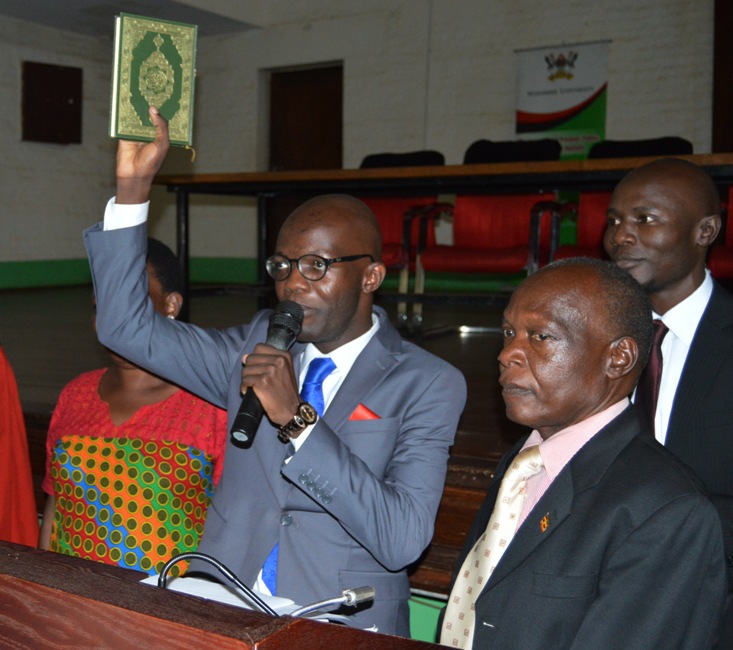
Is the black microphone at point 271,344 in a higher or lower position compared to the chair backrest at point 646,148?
lower

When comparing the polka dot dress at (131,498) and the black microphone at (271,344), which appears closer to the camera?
the black microphone at (271,344)

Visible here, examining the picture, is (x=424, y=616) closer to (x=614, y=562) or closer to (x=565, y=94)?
(x=614, y=562)

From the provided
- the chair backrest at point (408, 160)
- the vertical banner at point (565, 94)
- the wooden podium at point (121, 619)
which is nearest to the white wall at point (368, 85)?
the vertical banner at point (565, 94)

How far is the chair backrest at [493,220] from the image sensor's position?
5.05 metres

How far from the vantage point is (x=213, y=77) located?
10133 millimetres

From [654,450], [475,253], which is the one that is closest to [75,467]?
[654,450]

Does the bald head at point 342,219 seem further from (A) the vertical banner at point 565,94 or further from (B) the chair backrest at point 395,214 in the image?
(A) the vertical banner at point 565,94

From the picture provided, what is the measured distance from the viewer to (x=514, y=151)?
5168 millimetres

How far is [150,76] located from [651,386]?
45.8 inches

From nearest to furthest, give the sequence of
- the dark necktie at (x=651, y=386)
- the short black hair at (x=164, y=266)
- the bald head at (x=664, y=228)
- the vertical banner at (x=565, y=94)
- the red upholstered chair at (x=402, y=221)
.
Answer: the dark necktie at (x=651, y=386) → the bald head at (x=664, y=228) → the short black hair at (x=164, y=266) → the red upholstered chair at (x=402, y=221) → the vertical banner at (x=565, y=94)

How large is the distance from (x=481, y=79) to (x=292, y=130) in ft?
7.78

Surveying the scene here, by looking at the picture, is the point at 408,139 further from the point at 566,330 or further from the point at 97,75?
the point at 566,330

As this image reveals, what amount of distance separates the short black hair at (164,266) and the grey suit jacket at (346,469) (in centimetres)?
41

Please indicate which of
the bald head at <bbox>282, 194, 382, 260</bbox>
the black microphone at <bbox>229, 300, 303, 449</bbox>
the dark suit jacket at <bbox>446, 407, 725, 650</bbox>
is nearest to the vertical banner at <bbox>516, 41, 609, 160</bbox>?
the bald head at <bbox>282, 194, 382, 260</bbox>
